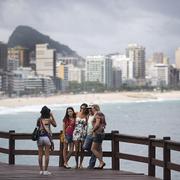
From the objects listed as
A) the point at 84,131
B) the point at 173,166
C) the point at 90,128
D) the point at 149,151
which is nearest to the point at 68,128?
the point at 84,131

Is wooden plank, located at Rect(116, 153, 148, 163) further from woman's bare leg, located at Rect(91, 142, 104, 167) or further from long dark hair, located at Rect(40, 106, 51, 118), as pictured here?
long dark hair, located at Rect(40, 106, 51, 118)

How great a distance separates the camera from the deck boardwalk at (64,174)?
35.2 feet

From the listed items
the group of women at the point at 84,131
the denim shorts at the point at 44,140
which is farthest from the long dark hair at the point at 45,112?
the group of women at the point at 84,131

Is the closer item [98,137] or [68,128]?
[98,137]

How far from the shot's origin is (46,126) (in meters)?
11.2

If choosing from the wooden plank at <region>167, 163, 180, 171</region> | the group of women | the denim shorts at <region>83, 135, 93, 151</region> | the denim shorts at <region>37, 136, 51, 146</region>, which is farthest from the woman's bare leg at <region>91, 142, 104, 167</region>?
the wooden plank at <region>167, 163, 180, 171</region>

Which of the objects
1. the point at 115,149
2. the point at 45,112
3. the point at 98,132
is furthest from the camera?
the point at 115,149

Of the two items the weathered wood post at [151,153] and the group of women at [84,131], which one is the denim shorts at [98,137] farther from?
the weathered wood post at [151,153]

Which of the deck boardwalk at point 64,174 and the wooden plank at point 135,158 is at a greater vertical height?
the wooden plank at point 135,158

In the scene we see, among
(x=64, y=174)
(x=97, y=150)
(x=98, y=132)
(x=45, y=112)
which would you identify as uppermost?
(x=45, y=112)

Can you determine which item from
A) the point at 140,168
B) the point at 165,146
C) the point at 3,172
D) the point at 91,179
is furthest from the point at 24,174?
the point at 140,168

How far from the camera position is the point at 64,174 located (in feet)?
37.3

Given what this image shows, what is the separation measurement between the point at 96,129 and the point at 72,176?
127cm

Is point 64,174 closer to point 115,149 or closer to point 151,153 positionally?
point 115,149
